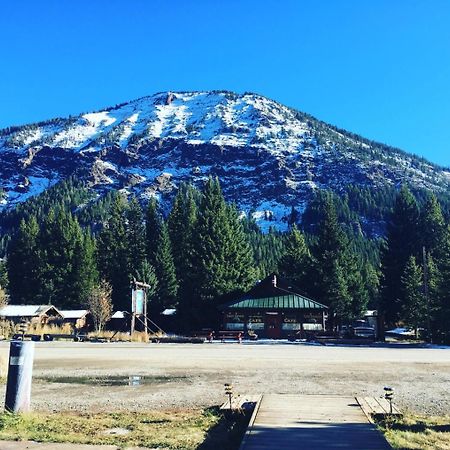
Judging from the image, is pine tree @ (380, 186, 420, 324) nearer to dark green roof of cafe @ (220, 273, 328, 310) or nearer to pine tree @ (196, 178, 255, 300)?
dark green roof of cafe @ (220, 273, 328, 310)

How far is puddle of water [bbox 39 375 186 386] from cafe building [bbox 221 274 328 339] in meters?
33.5

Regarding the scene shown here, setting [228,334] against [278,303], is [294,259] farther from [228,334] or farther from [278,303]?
[228,334]

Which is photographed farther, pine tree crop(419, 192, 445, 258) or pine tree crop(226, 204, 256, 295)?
pine tree crop(419, 192, 445, 258)

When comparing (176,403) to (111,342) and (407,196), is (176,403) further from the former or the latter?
(407,196)

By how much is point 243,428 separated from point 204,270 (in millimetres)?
48565

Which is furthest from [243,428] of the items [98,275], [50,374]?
[98,275]

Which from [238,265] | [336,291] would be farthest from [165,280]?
[336,291]

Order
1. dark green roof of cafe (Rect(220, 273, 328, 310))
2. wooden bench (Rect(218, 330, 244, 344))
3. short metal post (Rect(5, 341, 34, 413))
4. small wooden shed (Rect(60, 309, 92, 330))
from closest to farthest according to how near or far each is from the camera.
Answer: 1. short metal post (Rect(5, 341, 34, 413))
2. wooden bench (Rect(218, 330, 244, 344))
3. dark green roof of cafe (Rect(220, 273, 328, 310))
4. small wooden shed (Rect(60, 309, 92, 330))

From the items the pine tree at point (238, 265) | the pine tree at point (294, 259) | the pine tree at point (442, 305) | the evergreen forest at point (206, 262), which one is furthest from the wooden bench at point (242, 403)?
the pine tree at point (294, 259)

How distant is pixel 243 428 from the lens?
9844mm

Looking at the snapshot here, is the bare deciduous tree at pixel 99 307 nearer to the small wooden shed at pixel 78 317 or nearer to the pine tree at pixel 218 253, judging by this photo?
the small wooden shed at pixel 78 317

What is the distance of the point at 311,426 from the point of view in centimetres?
887

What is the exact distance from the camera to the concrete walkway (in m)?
7.66

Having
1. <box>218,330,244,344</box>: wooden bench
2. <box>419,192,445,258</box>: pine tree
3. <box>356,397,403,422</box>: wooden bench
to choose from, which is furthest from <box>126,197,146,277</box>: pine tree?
<box>356,397,403,422</box>: wooden bench
